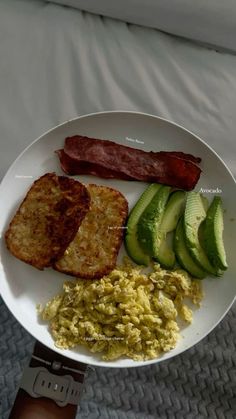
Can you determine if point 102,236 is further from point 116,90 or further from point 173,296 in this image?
point 116,90

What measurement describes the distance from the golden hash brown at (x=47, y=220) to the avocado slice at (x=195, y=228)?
25 cm

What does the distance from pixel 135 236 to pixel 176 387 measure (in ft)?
1.43

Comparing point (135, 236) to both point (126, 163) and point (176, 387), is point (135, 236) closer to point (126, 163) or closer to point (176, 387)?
point (126, 163)

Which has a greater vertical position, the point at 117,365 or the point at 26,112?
the point at 26,112

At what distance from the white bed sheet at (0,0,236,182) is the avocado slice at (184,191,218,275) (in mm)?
187

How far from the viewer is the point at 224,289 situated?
150 cm

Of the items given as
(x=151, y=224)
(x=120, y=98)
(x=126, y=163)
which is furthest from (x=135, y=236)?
(x=120, y=98)

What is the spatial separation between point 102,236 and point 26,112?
1.35 feet

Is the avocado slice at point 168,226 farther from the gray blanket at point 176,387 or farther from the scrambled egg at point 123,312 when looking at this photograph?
the gray blanket at point 176,387

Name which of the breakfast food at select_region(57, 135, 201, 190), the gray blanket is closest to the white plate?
the breakfast food at select_region(57, 135, 201, 190)

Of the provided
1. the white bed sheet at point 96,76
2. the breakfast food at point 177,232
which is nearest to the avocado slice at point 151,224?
the breakfast food at point 177,232

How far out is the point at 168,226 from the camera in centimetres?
150

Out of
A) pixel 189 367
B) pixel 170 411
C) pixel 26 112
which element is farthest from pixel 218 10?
pixel 170 411

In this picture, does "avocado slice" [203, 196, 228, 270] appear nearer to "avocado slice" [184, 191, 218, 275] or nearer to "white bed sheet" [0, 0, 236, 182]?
"avocado slice" [184, 191, 218, 275]
